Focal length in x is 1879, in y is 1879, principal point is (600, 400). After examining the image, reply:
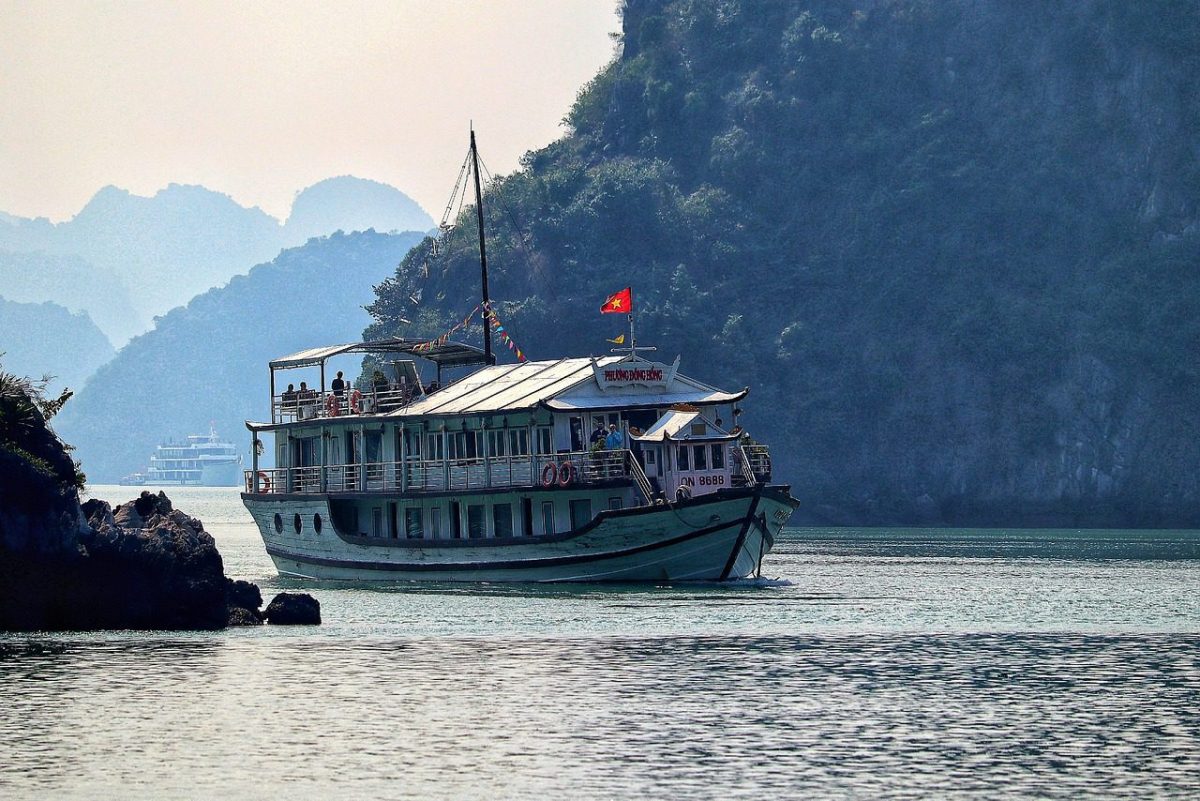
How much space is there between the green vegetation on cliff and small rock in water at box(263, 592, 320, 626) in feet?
231

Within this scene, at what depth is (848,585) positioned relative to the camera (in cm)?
5322

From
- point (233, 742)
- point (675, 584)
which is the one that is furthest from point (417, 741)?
point (675, 584)

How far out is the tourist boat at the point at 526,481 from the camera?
5012 cm

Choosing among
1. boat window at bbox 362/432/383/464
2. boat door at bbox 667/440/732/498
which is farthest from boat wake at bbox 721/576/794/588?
boat window at bbox 362/432/383/464

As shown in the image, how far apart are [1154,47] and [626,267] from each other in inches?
1409

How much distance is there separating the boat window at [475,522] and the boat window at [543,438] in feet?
9.69

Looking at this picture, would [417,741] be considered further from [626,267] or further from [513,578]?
[626,267]

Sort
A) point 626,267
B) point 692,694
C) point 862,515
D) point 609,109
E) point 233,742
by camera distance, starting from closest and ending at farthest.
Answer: point 233,742 → point 692,694 → point 862,515 → point 626,267 → point 609,109

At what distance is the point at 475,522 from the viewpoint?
180ft

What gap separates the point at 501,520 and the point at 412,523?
13.3 ft

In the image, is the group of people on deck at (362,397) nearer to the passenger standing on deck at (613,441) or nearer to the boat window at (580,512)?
the boat window at (580,512)

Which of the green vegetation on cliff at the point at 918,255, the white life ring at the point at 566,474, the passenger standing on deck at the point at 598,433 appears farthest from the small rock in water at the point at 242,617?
the green vegetation on cliff at the point at 918,255

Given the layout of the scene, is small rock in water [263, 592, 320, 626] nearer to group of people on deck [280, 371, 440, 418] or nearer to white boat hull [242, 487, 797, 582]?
white boat hull [242, 487, 797, 582]

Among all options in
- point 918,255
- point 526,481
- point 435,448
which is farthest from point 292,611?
point 918,255
